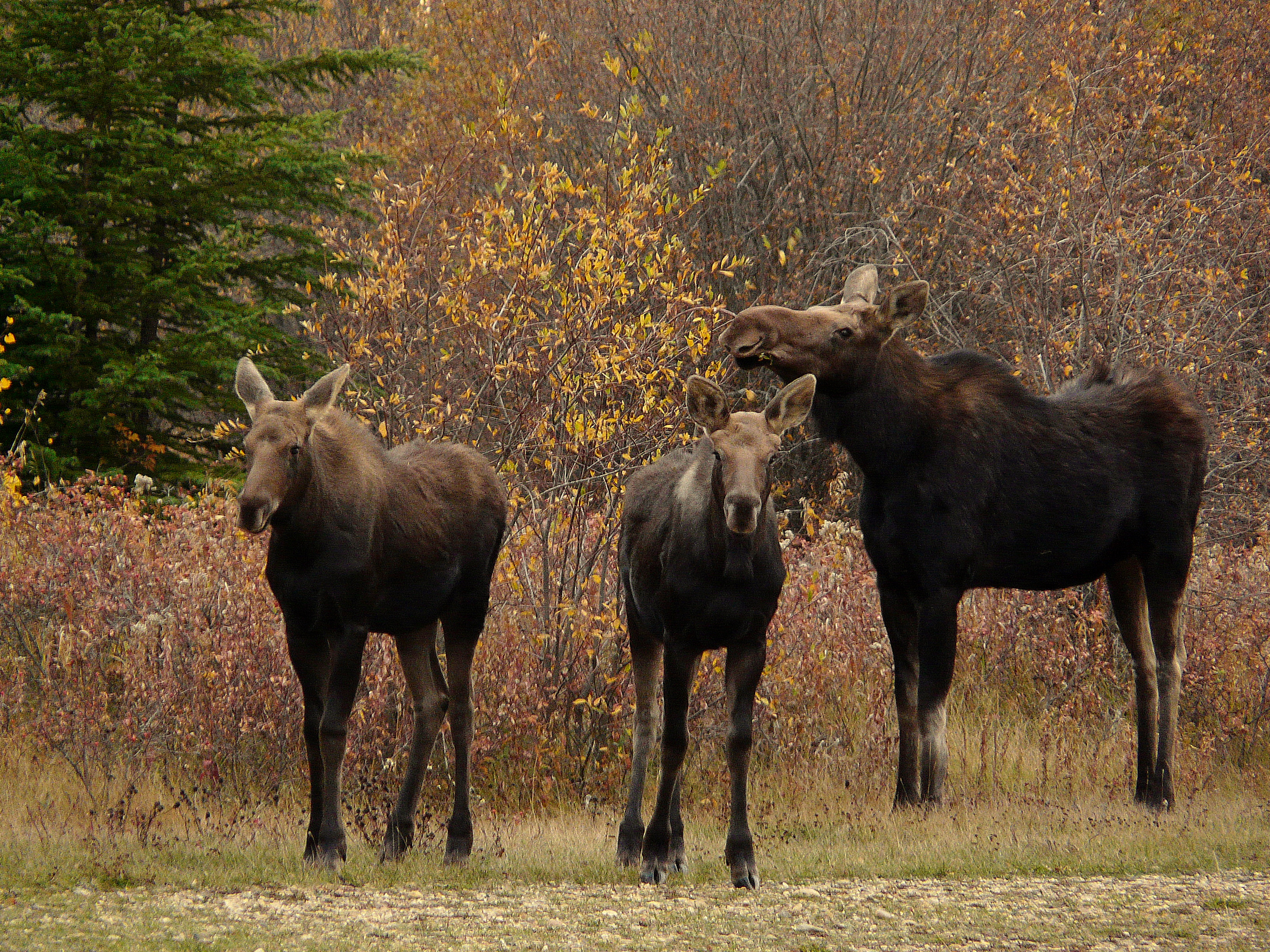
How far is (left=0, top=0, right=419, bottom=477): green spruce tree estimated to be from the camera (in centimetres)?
1427

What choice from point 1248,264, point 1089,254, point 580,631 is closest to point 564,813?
point 580,631

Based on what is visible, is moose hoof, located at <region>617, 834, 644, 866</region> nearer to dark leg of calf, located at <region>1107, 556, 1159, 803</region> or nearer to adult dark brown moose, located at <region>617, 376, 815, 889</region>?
adult dark brown moose, located at <region>617, 376, 815, 889</region>

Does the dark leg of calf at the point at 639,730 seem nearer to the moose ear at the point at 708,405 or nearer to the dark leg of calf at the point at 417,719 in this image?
the dark leg of calf at the point at 417,719

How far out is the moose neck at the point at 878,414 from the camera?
26.1 feet

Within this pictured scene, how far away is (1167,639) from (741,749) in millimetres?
3486

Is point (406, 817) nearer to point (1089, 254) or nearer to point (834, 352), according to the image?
point (834, 352)

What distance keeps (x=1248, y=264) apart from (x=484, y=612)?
1295 centimetres

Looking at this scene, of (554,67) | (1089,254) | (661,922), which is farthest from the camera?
(554,67)

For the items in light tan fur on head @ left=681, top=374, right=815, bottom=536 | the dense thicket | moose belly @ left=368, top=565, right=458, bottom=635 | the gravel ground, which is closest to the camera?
the gravel ground

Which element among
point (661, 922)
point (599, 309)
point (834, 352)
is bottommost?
point (661, 922)

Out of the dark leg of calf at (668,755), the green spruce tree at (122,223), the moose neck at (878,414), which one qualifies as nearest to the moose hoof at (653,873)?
the dark leg of calf at (668,755)

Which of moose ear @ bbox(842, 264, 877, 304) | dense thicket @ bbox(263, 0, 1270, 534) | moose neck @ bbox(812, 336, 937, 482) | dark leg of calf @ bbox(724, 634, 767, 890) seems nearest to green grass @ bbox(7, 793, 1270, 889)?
dark leg of calf @ bbox(724, 634, 767, 890)

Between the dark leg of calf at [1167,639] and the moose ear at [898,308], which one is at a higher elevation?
the moose ear at [898,308]

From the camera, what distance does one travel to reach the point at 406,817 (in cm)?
738
